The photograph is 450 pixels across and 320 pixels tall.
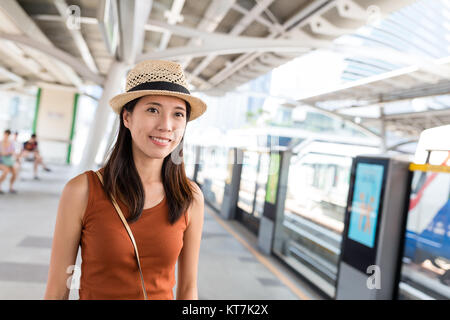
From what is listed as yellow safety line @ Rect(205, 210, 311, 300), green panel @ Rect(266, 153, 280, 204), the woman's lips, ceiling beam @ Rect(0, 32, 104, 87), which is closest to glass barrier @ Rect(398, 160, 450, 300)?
yellow safety line @ Rect(205, 210, 311, 300)

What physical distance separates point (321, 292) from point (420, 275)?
1.15 metres

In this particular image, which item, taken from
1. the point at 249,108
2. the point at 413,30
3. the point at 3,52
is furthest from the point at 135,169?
the point at 3,52

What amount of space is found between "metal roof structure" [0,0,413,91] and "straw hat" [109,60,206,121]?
1.20 ft

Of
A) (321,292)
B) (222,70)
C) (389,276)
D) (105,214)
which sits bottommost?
(321,292)

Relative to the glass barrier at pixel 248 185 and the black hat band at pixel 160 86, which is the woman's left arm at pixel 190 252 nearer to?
the black hat band at pixel 160 86

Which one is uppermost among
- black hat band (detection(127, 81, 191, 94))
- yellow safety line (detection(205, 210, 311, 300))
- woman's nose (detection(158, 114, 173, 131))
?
black hat band (detection(127, 81, 191, 94))

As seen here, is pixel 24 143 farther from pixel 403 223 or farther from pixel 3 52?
pixel 403 223

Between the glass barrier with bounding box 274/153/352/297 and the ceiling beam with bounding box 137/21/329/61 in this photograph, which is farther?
the glass barrier with bounding box 274/153/352/297

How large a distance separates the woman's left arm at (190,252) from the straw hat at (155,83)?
0.28 metres

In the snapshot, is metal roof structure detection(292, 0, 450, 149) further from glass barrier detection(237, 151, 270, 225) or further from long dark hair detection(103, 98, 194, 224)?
glass barrier detection(237, 151, 270, 225)

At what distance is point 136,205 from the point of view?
75 cm

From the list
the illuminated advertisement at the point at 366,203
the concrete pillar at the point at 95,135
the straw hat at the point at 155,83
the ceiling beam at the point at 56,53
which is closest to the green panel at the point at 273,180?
the illuminated advertisement at the point at 366,203

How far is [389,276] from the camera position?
8.07 feet

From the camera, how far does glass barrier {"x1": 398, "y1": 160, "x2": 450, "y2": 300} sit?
183cm
